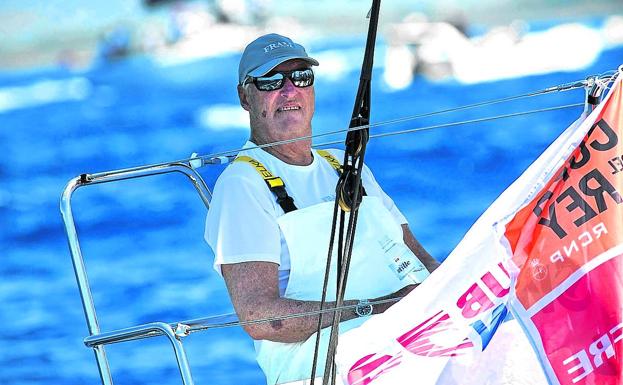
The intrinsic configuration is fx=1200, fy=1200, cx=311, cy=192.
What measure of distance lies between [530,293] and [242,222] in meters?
0.67

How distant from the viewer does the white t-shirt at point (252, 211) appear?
2.44 meters

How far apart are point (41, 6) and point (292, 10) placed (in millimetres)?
1127

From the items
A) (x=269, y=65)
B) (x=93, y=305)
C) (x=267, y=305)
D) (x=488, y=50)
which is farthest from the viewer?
(x=488, y=50)

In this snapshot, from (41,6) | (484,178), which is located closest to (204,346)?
(484,178)

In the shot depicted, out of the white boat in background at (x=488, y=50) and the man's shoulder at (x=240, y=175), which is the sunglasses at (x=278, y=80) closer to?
the man's shoulder at (x=240, y=175)

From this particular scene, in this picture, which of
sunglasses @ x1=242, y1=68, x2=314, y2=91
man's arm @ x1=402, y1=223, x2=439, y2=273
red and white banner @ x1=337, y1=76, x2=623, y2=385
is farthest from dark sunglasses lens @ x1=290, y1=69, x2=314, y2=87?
red and white banner @ x1=337, y1=76, x2=623, y2=385

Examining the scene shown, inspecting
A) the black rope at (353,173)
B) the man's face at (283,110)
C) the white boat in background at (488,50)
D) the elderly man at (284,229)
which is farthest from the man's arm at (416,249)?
the white boat in background at (488,50)

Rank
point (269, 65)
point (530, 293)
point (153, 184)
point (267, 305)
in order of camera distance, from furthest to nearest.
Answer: point (153, 184) → point (269, 65) → point (267, 305) → point (530, 293)

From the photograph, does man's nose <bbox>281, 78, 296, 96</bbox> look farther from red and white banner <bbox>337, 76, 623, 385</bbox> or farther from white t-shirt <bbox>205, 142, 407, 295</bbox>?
red and white banner <bbox>337, 76, 623, 385</bbox>

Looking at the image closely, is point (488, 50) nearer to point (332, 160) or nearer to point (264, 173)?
point (332, 160)

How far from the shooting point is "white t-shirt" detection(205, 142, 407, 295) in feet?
8.00

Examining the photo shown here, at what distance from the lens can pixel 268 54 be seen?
8.91 ft

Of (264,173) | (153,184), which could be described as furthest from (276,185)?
(153,184)

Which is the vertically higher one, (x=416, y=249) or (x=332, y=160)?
(x=332, y=160)
